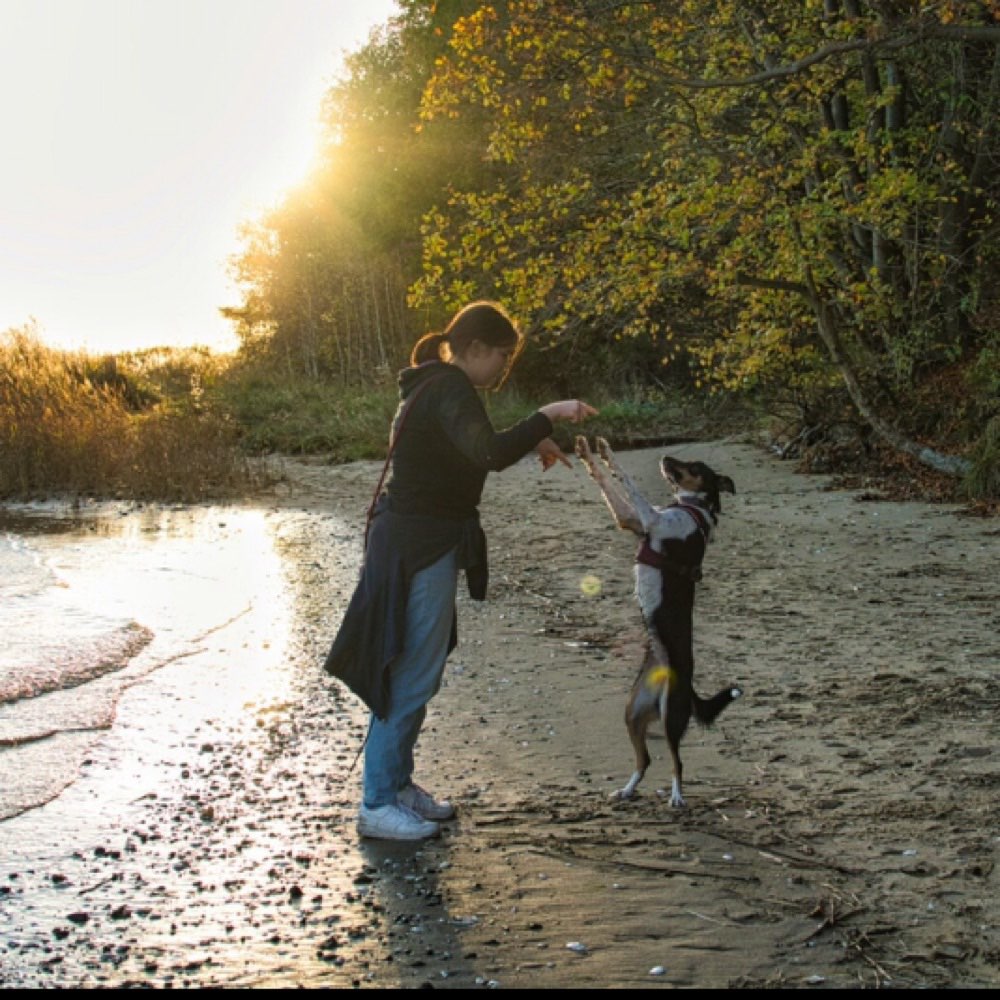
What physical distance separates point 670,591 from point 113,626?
19.8ft

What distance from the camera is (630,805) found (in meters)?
5.56

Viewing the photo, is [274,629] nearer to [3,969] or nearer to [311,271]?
[3,969]

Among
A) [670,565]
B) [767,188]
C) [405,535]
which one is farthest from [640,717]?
[767,188]

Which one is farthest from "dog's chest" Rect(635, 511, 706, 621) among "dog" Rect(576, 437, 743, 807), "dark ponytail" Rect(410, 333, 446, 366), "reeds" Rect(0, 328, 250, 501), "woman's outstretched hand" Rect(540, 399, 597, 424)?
"reeds" Rect(0, 328, 250, 501)

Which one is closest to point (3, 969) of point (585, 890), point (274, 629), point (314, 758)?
point (585, 890)

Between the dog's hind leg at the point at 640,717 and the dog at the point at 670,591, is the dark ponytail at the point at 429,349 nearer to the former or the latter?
the dog at the point at 670,591

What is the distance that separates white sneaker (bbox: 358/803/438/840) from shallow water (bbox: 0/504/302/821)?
1415mm

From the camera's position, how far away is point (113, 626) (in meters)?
10.2

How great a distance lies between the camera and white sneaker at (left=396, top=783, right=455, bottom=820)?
5461mm

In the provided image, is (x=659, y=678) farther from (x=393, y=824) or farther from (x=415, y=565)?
(x=393, y=824)

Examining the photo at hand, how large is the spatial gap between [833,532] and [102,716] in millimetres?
7806

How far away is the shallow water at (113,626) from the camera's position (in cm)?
716

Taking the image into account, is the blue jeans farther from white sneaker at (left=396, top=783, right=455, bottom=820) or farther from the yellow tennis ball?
the yellow tennis ball

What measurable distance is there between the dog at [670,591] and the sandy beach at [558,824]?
399 mm
